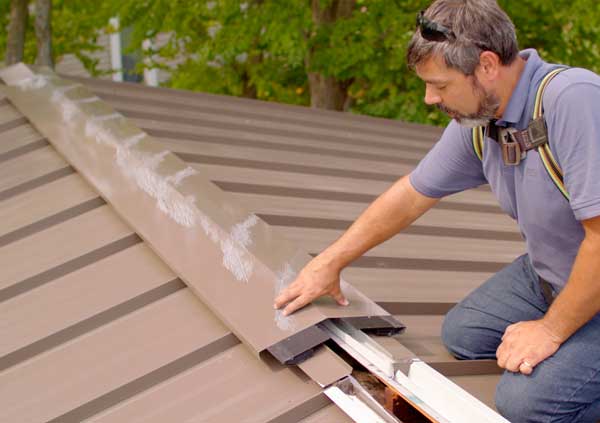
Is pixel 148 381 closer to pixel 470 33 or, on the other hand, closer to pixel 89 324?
pixel 89 324

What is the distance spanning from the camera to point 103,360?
2787 mm

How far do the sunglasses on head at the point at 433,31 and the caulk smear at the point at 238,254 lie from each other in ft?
3.43

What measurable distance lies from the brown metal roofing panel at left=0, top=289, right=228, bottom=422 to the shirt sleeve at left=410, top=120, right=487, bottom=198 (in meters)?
0.93

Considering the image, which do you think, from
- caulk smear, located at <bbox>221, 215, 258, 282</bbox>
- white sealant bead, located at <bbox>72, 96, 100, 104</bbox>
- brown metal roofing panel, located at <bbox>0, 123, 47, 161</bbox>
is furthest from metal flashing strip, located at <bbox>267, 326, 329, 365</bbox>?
white sealant bead, located at <bbox>72, 96, 100, 104</bbox>

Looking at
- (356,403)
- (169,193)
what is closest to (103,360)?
(356,403)

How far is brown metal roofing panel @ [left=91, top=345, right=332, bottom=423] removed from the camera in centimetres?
246

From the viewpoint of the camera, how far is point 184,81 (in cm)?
1480

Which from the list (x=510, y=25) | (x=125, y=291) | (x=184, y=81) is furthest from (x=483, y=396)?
(x=184, y=81)

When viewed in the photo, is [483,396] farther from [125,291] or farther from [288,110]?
[288,110]

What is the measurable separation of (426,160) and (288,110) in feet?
14.9

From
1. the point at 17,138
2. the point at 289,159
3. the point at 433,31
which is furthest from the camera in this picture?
the point at 289,159

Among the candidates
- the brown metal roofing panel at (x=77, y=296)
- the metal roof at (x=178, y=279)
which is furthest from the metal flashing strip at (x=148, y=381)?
the brown metal roofing panel at (x=77, y=296)

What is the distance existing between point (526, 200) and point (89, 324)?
5.31 feet

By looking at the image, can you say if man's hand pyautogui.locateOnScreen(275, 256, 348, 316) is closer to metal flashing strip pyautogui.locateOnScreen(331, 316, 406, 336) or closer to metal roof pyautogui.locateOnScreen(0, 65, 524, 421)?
metal flashing strip pyautogui.locateOnScreen(331, 316, 406, 336)
